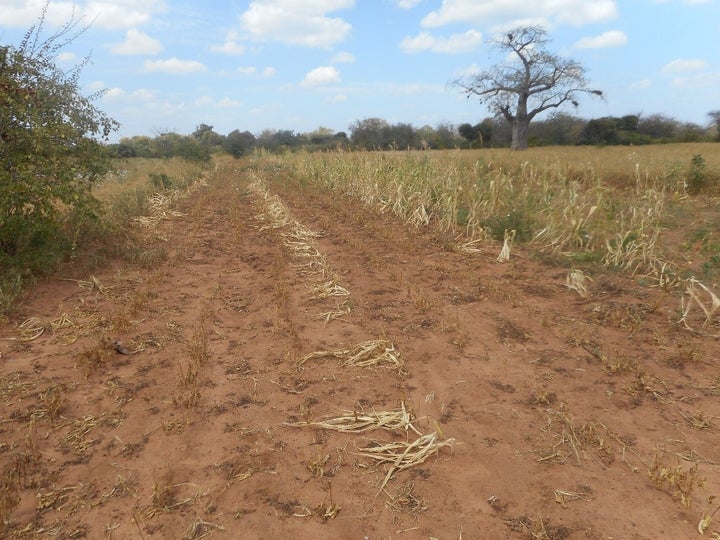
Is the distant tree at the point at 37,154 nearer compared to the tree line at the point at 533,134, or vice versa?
the distant tree at the point at 37,154

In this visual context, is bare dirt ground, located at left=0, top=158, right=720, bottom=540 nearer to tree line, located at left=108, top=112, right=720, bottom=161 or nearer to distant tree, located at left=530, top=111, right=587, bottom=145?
tree line, located at left=108, top=112, right=720, bottom=161

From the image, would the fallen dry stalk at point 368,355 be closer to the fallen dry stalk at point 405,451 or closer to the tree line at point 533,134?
the fallen dry stalk at point 405,451

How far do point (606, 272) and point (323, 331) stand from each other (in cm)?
361

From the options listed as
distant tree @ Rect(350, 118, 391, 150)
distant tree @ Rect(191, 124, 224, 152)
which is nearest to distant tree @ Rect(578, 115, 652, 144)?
distant tree @ Rect(350, 118, 391, 150)

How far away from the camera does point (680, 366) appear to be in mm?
3596

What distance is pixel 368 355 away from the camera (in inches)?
150

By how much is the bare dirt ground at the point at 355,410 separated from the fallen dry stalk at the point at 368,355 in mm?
18

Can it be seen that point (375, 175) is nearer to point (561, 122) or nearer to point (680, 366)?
point (680, 366)

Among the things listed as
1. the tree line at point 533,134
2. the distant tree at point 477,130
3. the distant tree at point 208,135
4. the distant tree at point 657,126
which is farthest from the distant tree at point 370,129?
the distant tree at point 208,135

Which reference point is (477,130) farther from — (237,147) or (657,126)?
(237,147)

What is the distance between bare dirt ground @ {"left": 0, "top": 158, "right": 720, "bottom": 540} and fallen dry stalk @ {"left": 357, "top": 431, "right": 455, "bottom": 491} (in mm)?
16

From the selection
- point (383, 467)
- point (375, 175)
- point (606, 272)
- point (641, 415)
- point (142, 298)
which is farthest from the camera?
point (375, 175)

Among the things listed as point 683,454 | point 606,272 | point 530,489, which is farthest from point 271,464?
point 606,272

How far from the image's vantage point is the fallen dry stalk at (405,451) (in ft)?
8.54
